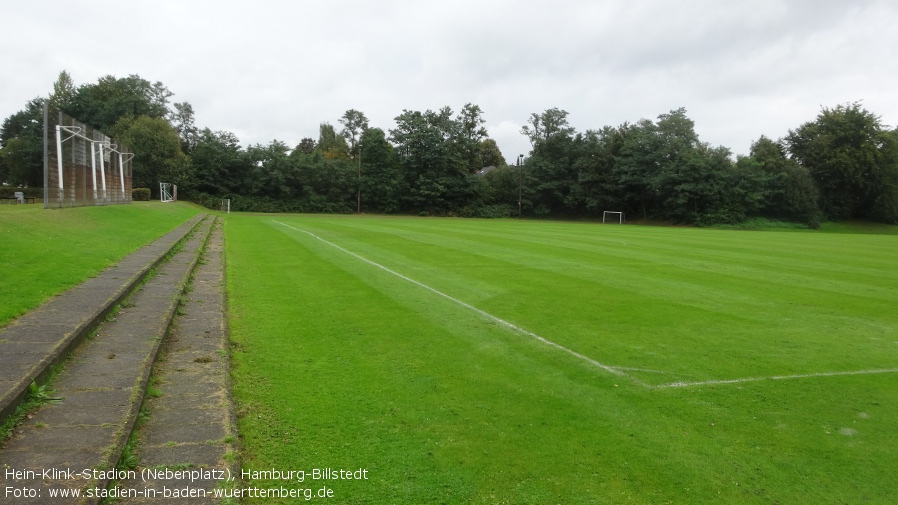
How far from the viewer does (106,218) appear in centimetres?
2172

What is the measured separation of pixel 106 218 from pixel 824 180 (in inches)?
2741

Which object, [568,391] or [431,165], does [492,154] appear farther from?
[568,391]

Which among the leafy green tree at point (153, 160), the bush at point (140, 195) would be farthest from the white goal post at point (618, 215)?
the bush at point (140, 195)

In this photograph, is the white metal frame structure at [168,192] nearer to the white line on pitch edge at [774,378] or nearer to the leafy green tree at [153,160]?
the leafy green tree at [153,160]

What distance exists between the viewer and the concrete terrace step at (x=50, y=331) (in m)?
4.36

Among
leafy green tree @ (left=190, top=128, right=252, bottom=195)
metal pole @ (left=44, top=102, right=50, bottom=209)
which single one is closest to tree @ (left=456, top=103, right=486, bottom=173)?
leafy green tree @ (left=190, top=128, right=252, bottom=195)

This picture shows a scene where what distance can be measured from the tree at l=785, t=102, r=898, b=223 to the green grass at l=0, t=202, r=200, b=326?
68270 mm

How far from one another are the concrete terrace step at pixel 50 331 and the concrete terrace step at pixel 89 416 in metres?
0.11

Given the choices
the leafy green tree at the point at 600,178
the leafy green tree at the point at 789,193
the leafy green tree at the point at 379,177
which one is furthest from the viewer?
the leafy green tree at the point at 379,177

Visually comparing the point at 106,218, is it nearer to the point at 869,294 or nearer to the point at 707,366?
the point at 707,366

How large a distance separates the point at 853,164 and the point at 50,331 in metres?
73.1

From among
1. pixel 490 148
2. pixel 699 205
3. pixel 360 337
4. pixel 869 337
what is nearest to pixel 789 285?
pixel 869 337

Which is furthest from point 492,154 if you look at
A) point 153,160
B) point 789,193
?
point 153,160

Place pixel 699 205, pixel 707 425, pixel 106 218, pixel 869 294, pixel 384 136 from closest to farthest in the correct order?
1. pixel 707 425
2. pixel 869 294
3. pixel 106 218
4. pixel 699 205
5. pixel 384 136
